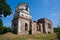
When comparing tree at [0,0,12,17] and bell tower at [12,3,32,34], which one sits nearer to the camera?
tree at [0,0,12,17]

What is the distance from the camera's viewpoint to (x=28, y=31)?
125 ft

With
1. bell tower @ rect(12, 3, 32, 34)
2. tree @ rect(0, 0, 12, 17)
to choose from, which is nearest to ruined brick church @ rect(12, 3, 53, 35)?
bell tower @ rect(12, 3, 32, 34)

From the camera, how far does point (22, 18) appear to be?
37812mm

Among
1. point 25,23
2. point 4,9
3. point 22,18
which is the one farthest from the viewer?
point 25,23

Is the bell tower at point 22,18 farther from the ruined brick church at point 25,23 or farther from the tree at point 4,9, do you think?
the tree at point 4,9

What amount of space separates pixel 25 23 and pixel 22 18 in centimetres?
193

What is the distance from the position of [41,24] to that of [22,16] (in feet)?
27.8

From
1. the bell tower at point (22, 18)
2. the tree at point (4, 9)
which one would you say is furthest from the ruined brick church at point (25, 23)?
the tree at point (4, 9)

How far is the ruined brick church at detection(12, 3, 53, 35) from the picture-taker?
121ft

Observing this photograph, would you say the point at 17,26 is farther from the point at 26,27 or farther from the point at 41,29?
the point at 41,29

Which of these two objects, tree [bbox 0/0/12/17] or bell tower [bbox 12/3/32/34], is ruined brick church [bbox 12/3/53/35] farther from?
tree [bbox 0/0/12/17]

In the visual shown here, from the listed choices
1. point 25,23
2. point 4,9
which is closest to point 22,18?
point 25,23

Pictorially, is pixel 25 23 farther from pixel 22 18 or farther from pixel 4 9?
pixel 4 9

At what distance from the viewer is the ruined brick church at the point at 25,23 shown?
1455 inches
